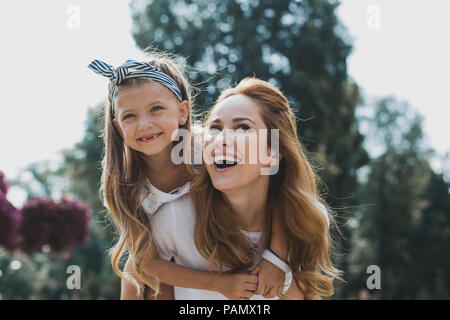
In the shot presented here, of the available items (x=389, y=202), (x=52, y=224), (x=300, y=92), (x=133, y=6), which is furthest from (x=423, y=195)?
(x=52, y=224)

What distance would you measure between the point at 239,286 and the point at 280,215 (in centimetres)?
44

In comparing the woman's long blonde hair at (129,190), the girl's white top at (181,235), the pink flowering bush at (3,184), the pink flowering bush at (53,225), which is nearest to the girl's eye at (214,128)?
the woman's long blonde hair at (129,190)

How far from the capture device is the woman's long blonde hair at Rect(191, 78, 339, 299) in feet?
7.61

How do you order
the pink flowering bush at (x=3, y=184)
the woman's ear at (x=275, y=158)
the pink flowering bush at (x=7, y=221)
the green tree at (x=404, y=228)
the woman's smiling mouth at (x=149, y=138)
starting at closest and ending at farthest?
the woman's smiling mouth at (x=149, y=138), the woman's ear at (x=275, y=158), the pink flowering bush at (x=3, y=184), the pink flowering bush at (x=7, y=221), the green tree at (x=404, y=228)

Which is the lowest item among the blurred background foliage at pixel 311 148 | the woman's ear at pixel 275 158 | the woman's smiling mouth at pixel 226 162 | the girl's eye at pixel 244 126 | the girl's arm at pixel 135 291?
the girl's arm at pixel 135 291

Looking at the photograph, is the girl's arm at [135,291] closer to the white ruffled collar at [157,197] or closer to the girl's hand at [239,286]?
the white ruffled collar at [157,197]

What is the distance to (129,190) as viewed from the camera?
8.28ft

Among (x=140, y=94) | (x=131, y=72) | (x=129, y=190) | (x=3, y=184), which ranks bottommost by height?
(x=129, y=190)

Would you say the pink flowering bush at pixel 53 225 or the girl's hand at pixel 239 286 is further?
the pink flowering bush at pixel 53 225

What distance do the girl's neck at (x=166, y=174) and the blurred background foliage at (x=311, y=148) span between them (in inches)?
231

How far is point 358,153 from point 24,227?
30.5 ft

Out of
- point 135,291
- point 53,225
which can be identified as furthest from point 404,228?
point 135,291

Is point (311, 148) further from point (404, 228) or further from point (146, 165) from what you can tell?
point (146, 165)

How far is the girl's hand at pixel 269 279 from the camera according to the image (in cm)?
216
